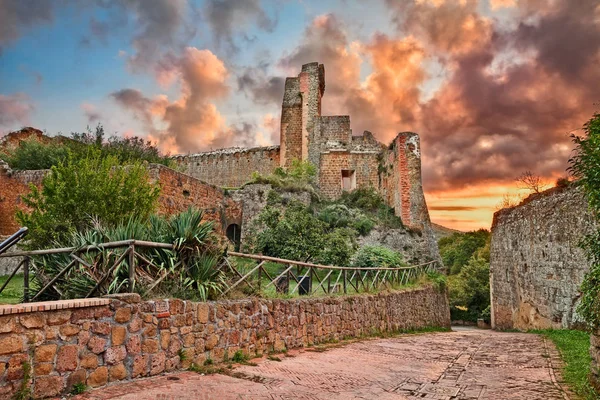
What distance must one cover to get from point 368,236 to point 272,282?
49.3 ft

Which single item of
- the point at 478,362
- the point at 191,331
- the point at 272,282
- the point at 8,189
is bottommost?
the point at 478,362

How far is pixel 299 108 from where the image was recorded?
33.2 metres

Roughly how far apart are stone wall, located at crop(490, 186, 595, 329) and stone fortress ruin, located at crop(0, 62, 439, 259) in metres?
6.38

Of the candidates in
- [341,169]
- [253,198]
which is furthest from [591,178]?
→ [341,169]

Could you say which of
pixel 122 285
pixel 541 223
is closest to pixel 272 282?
pixel 122 285

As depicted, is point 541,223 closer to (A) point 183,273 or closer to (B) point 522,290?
(B) point 522,290

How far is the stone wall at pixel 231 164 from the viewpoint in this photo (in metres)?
35.0

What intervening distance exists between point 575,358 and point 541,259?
276 inches

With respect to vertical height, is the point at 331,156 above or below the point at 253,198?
above

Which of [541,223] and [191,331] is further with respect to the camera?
[541,223]

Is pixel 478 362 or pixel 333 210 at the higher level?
pixel 333 210

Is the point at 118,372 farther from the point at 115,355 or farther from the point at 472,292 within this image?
the point at 472,292

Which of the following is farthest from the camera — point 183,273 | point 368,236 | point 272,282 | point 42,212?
point 368,236

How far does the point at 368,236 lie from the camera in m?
24.1
